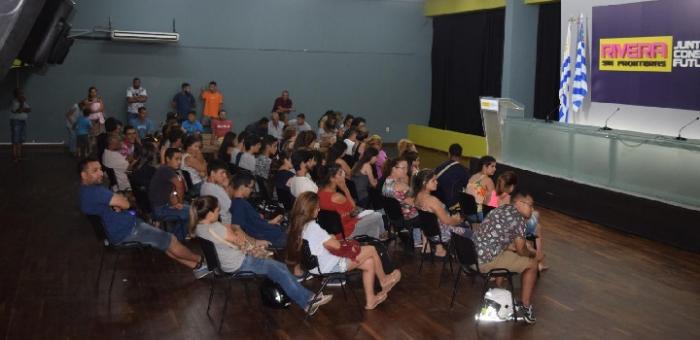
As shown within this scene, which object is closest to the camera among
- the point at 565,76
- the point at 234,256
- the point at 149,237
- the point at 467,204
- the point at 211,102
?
the point at 234,256

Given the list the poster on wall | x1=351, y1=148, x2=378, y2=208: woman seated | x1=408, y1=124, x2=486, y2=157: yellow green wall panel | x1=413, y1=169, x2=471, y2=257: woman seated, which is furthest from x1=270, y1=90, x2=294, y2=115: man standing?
x1=413, y1=169, x2=471, y2=257: woman seated

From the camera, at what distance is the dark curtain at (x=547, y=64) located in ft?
46.5

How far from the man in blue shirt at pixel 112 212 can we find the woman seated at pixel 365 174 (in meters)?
2.48

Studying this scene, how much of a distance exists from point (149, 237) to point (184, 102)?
9998 millimetres

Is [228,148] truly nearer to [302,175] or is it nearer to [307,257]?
[302,175]

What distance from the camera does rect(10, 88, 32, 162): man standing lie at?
14211 millimetres

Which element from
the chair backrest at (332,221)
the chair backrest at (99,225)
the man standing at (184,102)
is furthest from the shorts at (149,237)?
the man standing at (184,102)

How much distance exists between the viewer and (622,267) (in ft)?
25.5

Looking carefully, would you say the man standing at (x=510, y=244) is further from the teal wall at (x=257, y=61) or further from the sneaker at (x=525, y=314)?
the teal wall at (x=257, y=61)

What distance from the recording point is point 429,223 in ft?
22.9

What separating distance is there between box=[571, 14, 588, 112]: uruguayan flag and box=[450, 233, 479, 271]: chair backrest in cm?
678

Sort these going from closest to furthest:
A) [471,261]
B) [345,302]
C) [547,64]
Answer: [471,261] < [345,302] < [547,64]

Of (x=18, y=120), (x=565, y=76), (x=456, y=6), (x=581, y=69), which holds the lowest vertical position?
(x=18, y=120)

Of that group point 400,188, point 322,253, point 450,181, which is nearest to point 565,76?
point 450,181
